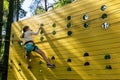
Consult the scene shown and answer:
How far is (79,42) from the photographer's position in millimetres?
7129

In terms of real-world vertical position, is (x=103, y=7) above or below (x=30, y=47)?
above

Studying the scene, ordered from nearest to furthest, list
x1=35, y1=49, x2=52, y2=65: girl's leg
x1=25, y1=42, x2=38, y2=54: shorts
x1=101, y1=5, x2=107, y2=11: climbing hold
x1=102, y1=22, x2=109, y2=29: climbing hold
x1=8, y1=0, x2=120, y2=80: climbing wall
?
x1=8, y1=0, x2=120, y2=80: climbing wall, x1=102, y1=22, x2=109, y2=29: climbing hold, x1=101, y1=5, x2=107, y2=11: climbing hold, x1=35, y1=49, x2=52, y2=65: girl's leg, x1=25, y1=42, x2=38, y2=54: shorts

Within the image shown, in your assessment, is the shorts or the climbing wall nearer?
the climbing wall

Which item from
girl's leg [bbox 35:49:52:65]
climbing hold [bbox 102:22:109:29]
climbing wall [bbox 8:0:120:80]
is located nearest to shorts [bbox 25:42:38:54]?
girl's leg [bbox 35:49:52:65]

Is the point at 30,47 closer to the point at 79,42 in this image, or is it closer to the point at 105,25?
the point at 79,42

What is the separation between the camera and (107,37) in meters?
6.45

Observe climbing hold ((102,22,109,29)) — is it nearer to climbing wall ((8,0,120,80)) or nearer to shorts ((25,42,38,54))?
climbing wall ((8,0,120,80))

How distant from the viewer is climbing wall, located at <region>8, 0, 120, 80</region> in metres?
6.36

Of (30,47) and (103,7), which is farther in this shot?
(30,47)

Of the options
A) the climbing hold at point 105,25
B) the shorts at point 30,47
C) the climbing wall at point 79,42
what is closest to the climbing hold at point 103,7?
the climbing wall at point 79,42

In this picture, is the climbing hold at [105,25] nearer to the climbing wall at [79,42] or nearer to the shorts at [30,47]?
the climbing wall at [79,42]

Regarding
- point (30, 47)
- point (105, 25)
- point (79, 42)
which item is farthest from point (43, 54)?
point (105, 25)

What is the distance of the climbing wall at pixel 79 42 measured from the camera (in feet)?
20.9

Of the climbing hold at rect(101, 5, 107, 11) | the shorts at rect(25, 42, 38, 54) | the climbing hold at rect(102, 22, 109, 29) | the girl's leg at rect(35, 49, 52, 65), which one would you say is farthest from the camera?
the shorts at rect(25, 42, 38, 54)
